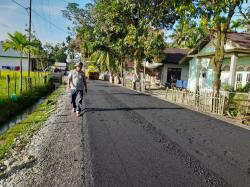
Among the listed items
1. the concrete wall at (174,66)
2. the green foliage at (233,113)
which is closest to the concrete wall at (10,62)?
the concrete wall at (174,66)

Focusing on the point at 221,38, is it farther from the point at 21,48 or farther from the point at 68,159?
the point at 21,48

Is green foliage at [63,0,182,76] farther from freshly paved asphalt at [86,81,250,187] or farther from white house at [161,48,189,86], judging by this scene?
freshly paved asphalt at [86,81,250,187]

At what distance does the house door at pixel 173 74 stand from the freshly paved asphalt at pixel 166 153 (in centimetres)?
2667

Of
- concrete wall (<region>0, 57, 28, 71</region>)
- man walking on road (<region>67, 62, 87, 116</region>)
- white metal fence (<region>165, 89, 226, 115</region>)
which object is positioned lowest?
white metal fence (<region>165, 89, 226, 115</region>)

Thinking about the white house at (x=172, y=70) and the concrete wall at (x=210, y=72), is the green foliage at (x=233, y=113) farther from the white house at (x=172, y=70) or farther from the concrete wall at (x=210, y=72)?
the white house at (x=172, y=70)

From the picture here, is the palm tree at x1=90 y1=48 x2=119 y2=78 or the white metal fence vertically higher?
the palm tree at x1=90 y1=48 x2=119 y2=78

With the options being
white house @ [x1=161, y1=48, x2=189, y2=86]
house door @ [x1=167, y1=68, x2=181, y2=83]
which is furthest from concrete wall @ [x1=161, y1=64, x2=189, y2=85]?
house door @ [x1=167, y1=68, x2=181, y2=83]

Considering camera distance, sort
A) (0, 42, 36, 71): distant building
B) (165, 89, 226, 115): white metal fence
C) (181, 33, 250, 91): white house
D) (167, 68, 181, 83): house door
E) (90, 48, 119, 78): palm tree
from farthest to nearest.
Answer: (0, 42, 36, 71): distant building → (90, 48, 119, 78): palm tree → (167, 68, 181, 83): house door → (181, 33, 250, 91): white house → (165, 89, 226, 115): white metal fence

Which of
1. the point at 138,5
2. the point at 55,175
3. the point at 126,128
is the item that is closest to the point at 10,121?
the point at 126,128

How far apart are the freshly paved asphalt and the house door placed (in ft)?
87.5

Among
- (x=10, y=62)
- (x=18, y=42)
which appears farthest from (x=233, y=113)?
(x=10, y=62)

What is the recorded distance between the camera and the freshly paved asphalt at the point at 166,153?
4922 millimetres

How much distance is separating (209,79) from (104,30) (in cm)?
1588

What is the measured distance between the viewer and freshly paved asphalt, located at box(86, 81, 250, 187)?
4.92m
